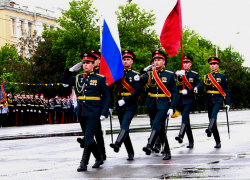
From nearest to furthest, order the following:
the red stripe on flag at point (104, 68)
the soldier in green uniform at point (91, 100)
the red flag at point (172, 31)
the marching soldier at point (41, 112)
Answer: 1. the soldier in green uniform at point (91, 100)
2. the red stripe on flag at point (104, 68)
3. the red flag at point (172, 31)
4. the marching soldier at point (41, 112)

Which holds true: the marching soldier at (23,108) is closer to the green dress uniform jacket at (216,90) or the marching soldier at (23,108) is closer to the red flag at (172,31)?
the green dress uniform jacket at (216,90)

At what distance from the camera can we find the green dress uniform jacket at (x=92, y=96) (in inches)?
318

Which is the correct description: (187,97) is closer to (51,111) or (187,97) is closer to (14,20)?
(51,111)

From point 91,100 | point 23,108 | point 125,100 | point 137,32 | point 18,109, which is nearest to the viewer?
point 91,100

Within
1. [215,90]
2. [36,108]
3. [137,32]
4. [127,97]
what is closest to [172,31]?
[215,90]

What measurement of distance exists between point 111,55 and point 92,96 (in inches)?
69.3

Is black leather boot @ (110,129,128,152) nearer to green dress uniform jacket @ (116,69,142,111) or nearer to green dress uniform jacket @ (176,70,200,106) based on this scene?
green dress uniform jacket @ (116,69,142,111)

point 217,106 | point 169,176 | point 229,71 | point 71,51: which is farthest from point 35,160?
point 229,71

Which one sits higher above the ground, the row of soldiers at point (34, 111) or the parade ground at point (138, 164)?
the row of soldiers at point (34, 111)

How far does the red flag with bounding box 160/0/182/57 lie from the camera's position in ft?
33.9

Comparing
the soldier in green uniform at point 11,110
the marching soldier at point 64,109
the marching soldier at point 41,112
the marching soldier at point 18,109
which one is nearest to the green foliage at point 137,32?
the marching soldier at point 64,109

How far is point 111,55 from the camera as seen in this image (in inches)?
381

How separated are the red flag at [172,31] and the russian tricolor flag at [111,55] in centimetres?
117

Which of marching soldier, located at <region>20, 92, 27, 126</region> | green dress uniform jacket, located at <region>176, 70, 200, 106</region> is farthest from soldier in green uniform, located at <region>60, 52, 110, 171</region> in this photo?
marching soldier, located at <region>20, 92, 27, 126</region>
